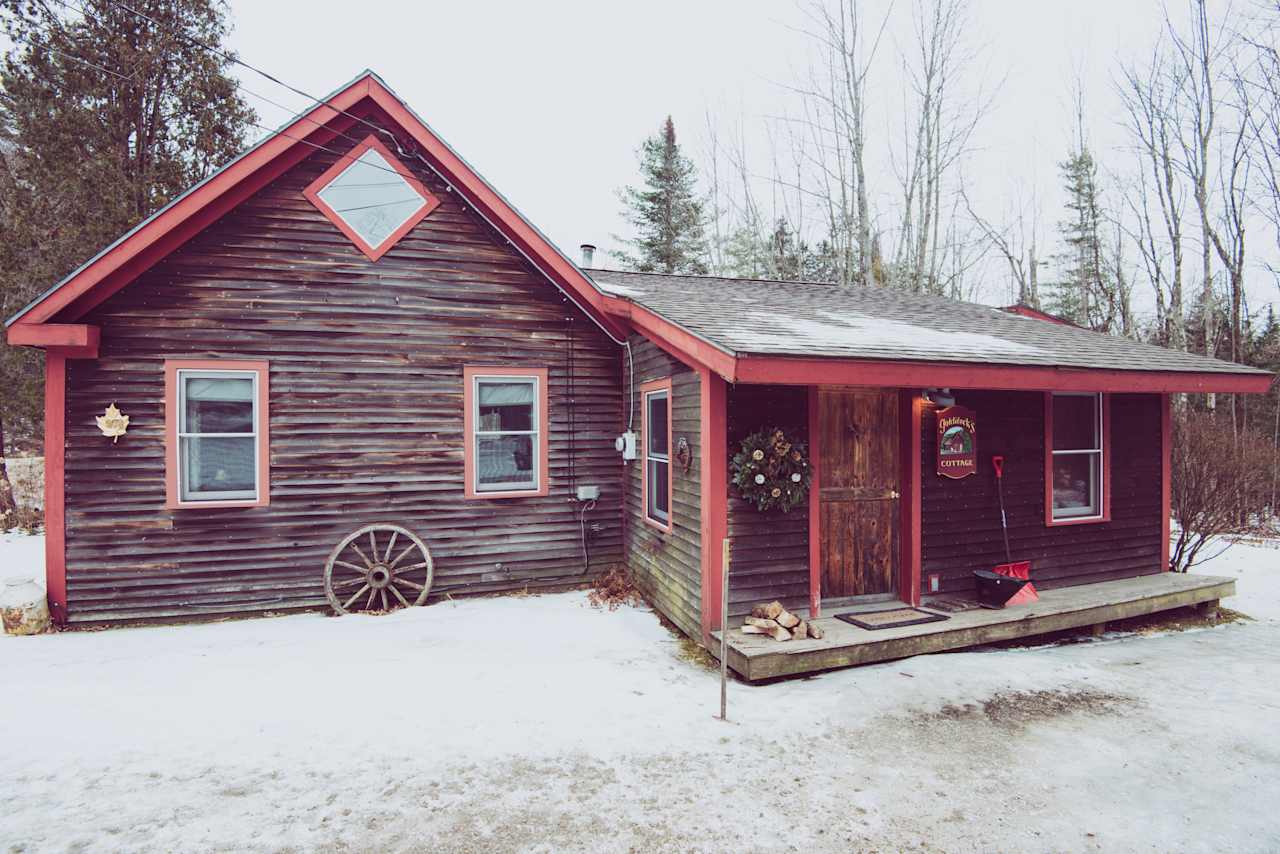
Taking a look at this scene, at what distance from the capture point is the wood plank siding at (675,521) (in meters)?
5.81

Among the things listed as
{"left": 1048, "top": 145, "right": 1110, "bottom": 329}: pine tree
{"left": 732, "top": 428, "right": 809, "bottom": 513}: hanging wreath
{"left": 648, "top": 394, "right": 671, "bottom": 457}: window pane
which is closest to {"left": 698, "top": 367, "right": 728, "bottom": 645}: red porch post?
{"left": 732, "top": 428, "right": 809, "bottom": 513}: hanging wreath

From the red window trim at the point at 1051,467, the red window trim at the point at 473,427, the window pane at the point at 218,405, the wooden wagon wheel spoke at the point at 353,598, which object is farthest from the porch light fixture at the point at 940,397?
the window pane at the point at 218,405

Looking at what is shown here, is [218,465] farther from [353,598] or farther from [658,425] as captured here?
[658,425]

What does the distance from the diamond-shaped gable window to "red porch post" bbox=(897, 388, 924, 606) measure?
5687 millimetres

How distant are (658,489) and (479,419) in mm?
2291

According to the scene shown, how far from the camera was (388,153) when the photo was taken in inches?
284

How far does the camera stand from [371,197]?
717 cm

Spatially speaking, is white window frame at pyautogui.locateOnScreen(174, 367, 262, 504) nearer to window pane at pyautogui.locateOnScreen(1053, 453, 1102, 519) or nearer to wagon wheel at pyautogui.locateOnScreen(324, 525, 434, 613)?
wagon wheel at pyautogui.locateOnScreen(324, 525, 434, 613)

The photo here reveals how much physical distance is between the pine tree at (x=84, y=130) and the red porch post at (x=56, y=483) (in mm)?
7175

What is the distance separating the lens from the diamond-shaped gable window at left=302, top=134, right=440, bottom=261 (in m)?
7.01

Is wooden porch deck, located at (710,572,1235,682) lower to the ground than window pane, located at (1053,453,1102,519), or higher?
lower

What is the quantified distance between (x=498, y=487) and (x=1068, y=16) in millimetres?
20609

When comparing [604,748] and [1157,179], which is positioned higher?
[1157,179]

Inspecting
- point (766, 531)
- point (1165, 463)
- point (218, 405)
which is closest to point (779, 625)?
point (766, 531)
